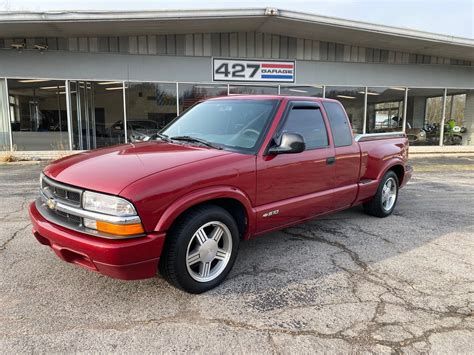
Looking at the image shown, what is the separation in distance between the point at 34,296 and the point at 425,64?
17732 mm

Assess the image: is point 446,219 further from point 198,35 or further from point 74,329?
point 198,35

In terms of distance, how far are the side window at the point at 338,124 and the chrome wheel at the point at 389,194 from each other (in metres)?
1.41

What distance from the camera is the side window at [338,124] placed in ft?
16.0

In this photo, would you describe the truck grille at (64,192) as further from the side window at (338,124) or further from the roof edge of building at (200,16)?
the roof edge of building at (200,16)

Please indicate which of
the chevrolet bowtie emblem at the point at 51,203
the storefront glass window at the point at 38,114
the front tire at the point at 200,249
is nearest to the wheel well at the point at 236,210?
the front tire at the point at 200,249

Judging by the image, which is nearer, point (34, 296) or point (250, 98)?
point (34, 296)

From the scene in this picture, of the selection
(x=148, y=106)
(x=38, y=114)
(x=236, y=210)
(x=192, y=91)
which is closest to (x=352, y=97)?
(x=192, y=91)

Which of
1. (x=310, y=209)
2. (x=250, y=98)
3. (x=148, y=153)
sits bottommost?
(x=310, y=209)

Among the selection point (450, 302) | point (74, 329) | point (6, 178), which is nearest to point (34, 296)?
point (74, 329)

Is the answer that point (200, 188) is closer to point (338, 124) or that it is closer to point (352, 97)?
point (338, 124)

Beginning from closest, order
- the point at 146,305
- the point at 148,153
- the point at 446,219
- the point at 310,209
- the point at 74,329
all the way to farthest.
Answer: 1. the point at 74,329
2. the point at 146,305
3. the point at 148,153
4. the point at 310,209
5. the point at 446,219

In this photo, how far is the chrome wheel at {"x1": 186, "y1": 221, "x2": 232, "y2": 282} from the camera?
3328 mm

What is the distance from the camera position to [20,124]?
44.5 ft

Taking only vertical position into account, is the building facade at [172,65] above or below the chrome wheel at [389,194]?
above
